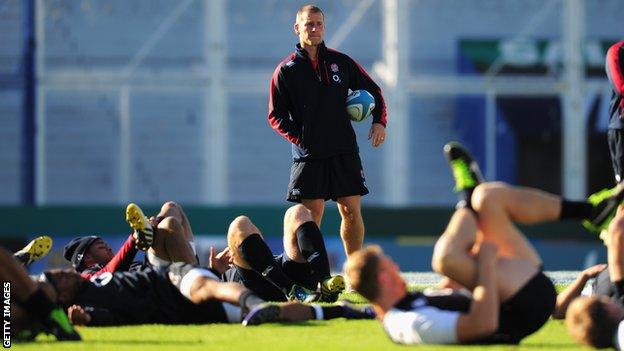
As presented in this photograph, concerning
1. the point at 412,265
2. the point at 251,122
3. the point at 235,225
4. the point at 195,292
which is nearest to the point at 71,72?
the point at 251,122

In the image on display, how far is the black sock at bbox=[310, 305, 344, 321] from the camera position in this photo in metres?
8.99

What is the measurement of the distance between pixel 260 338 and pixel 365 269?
114 cm

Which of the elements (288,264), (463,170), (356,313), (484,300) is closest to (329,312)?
(356,313)

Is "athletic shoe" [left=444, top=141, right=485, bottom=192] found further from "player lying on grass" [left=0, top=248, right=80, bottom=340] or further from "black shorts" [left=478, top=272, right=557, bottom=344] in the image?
"player lying on grass" [left=0, top=248, right=80, bottom=340]

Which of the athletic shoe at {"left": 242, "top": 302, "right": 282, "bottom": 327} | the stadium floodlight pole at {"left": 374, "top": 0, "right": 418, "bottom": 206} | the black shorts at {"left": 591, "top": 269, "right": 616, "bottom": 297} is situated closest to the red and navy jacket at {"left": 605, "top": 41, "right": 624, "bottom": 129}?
Result: the black shorts at {"left": 591, "top": 269, "right": 616, "bottom": 297}

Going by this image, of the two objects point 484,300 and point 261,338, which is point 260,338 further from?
point 484,300

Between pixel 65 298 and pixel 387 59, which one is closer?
pixel 65 298

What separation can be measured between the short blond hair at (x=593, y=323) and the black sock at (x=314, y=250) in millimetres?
3304

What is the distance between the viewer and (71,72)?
25812 mm

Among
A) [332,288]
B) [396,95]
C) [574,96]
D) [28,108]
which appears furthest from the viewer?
[574,96]

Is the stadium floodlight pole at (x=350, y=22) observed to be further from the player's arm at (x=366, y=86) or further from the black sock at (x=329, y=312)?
the black sock at (x=329, y=312)

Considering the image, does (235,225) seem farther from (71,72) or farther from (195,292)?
(71,72)

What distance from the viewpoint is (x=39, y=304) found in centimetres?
777

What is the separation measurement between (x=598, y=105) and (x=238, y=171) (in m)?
7.15
